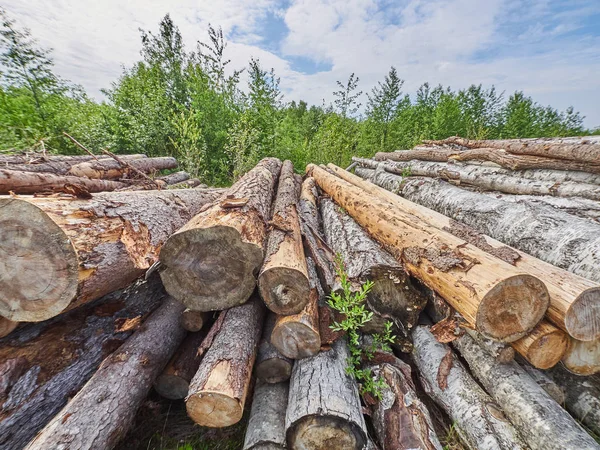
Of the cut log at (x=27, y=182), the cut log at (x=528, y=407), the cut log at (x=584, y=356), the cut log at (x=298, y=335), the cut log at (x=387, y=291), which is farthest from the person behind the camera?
the cut log at (x=27, y=182)

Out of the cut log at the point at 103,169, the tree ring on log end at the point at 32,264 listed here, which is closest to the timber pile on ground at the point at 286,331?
the tree ring on log end at the point at 32,264

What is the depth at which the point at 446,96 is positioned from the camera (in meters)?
12.5

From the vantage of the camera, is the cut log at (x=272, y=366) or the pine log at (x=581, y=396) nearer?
the pine log at (x=581, y=396)

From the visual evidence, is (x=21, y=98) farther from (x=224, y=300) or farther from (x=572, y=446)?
(x=572, y=446)

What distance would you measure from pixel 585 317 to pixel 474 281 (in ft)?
1.80

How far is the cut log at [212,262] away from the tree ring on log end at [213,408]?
598 millimetres

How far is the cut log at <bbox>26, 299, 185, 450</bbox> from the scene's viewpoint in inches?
51.1

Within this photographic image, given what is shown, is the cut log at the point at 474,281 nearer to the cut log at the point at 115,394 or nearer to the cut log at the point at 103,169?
the cut log at the point at 115,394

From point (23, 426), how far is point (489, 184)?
16.3 ft

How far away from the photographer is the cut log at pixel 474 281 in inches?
57.7

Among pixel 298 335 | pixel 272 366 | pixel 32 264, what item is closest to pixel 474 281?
pixel 298 335

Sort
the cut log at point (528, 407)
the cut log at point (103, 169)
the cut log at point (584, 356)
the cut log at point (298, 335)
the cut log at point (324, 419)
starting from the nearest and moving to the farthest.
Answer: the cut log at point (528, 407) → the cut log at point (324, 419) → the cut log at point (584, 356) → the cut log at point (298, 335) → the cut log at point (103, 169)

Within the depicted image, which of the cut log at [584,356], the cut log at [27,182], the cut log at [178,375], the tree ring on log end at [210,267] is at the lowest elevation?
the cut log at [178,375]

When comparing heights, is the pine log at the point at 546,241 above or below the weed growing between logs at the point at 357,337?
above
